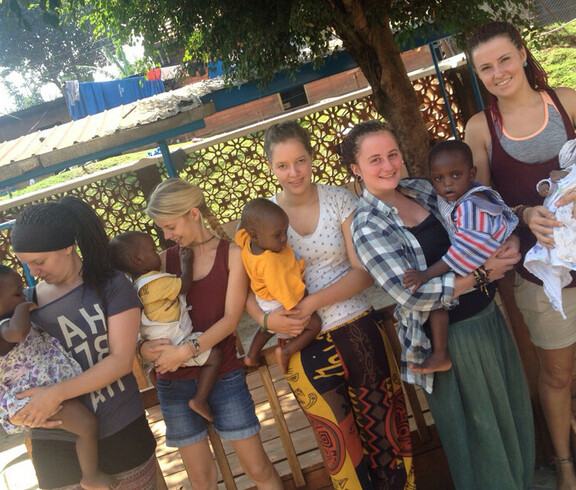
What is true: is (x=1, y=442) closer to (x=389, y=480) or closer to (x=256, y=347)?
(x=256, y=347)

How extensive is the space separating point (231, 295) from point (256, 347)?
355 mm

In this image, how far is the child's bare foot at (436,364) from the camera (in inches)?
101

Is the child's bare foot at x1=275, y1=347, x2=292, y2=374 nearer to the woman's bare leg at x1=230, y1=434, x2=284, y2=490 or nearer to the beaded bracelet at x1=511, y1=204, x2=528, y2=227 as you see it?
the woman's bare leg at x1=230, y1=434, x2=284, y2=490

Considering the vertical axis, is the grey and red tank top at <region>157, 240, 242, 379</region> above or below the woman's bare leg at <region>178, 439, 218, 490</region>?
above

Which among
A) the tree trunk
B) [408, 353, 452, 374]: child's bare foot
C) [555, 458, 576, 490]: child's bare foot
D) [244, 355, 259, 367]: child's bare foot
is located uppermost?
the tree trunk

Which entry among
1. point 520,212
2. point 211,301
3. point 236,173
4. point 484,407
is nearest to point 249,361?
point 211,301

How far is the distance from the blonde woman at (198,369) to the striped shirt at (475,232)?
3.37 feet

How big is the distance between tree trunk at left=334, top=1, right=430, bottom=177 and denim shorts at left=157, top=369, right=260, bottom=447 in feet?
9.79

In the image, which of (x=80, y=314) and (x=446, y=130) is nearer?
(x=80, y=314)

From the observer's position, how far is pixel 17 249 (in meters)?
2.44

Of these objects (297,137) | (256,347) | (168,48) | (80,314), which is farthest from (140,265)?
(168,48)

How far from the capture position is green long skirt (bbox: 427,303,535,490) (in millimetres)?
Answer: 2627

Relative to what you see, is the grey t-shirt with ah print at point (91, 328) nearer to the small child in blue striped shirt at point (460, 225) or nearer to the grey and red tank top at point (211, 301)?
the grey and red tank top at point (211, 301)

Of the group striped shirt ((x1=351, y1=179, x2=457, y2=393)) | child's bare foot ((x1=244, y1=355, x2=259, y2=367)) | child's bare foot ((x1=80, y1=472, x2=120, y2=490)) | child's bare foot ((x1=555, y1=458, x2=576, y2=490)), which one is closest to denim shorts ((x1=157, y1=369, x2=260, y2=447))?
child's bare foot ((x1=244, y1=355, x2=259, y2=367))
